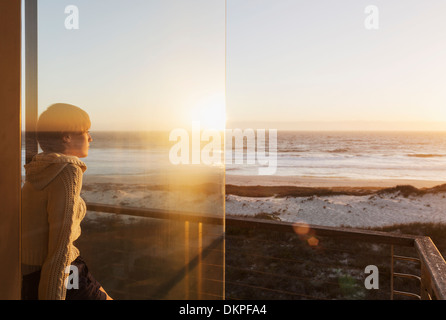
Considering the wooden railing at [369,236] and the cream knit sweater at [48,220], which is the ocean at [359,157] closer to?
the wooden railing at [369,236]

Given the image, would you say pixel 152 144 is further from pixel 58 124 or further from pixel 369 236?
pixel 369 236

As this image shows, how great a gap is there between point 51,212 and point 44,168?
11 cm

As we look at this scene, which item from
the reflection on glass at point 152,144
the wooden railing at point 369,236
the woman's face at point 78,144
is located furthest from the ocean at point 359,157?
the woman's face at point 78,144

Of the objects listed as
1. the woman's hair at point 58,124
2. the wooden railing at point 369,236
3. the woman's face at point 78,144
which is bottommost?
the wooden railing at point 369,236

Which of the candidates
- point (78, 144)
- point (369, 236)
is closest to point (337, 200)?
point (369, 236)

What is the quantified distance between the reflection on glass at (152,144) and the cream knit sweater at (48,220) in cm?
7

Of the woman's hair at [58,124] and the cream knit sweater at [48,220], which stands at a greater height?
the woman's hair at [58,124]

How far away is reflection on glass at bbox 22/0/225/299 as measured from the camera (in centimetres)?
94

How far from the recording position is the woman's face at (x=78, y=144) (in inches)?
36.2

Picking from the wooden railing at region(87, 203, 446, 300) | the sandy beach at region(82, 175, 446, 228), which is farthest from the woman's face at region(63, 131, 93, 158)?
the sandy beach at region(82, 175, 446, 228)

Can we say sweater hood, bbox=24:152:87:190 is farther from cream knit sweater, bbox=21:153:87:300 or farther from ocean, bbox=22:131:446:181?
ocean, bbox=22:131:446:181

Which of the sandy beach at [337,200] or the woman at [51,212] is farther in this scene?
the sandy beach at [337,200]

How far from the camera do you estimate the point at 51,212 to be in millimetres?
842

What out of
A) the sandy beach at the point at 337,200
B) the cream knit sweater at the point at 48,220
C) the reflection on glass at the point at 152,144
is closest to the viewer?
the cream knit sweater at the point at 48,220
